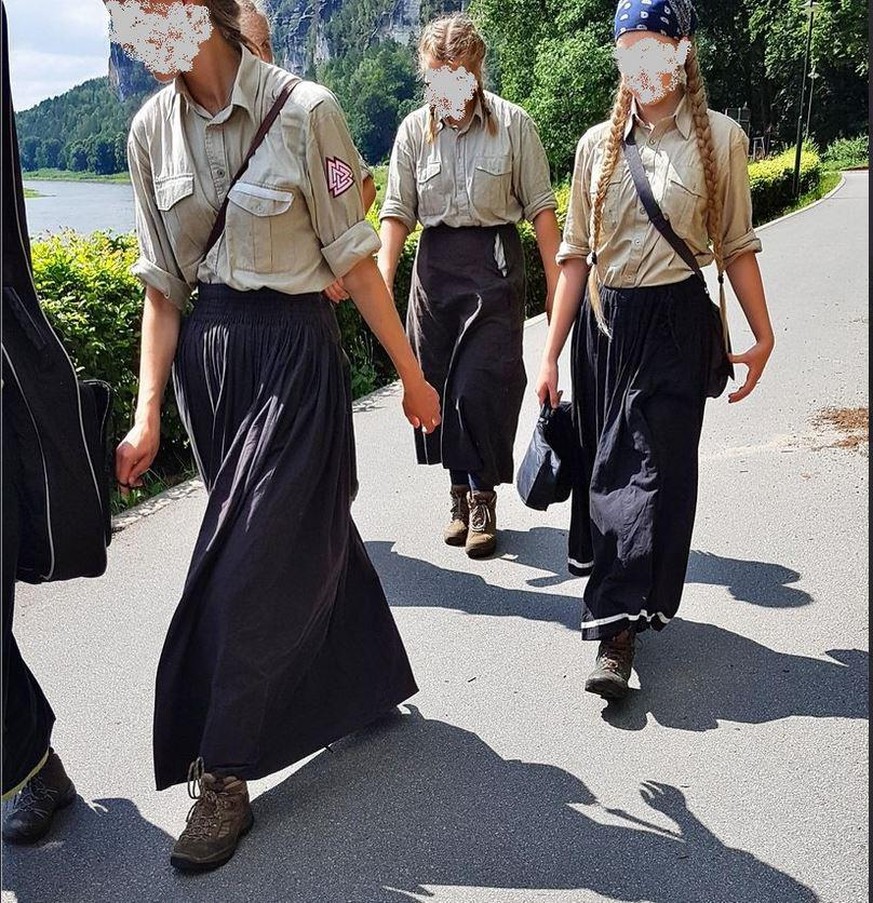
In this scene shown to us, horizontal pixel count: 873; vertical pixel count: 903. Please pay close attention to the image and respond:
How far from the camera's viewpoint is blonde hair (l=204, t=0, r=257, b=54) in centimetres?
275

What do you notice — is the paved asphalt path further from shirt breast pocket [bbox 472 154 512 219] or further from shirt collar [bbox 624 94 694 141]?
shirt collar [bbox 624 94 694 141]

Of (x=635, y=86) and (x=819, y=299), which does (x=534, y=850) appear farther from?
(x=819, y=299)

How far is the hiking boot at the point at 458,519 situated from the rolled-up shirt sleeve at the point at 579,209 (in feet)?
5.40

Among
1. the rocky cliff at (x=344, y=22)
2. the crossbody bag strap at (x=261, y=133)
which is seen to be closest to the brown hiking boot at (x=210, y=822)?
the crossbody bag strap at (x=261, y=133)

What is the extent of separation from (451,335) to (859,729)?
89.4 inches

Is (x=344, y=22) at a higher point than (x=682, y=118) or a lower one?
higher

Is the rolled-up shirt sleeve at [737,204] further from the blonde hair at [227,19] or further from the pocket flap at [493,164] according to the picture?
the blonde hair at [227,19]

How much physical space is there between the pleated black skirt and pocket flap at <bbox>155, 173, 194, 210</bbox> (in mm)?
1995

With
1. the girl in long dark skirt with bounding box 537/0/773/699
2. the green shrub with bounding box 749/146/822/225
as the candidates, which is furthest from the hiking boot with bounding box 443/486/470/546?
the green shrub with bounding box 749/146/822/225

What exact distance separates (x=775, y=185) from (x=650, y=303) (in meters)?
26.2

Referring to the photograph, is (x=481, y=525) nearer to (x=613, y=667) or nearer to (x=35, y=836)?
(x=613, y=667)

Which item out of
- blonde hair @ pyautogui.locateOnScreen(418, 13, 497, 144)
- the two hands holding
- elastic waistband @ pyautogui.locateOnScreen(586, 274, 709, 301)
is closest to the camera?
the two hands holding

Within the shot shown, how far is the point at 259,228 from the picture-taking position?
279cm

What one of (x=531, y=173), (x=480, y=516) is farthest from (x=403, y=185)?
(x=480, y=516)
